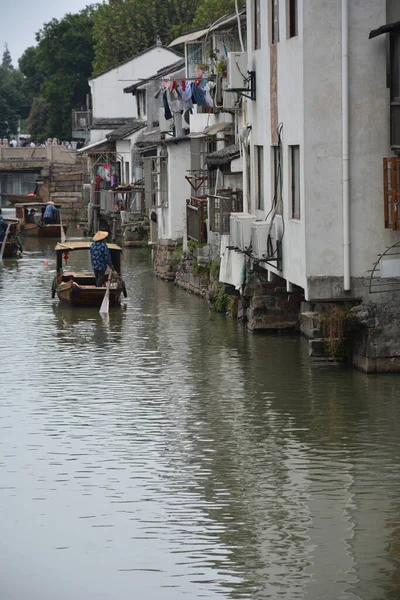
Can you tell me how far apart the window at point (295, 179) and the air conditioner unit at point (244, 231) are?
2.22m

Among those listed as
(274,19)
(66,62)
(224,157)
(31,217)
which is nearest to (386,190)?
(274,19)

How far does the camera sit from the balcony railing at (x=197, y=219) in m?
35.6

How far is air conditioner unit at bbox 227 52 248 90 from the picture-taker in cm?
2673

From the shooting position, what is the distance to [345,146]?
2145cm

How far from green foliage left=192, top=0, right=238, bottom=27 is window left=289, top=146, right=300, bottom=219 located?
47.8 m

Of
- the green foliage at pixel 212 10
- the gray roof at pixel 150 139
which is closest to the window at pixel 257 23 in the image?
the gray roof at pixel 150 139

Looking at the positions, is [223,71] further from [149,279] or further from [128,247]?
[128,247]

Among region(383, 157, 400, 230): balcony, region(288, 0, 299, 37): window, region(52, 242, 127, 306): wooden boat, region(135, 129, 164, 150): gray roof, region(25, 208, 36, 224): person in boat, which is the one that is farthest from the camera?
region(25, 208, 36, 224): person in boat

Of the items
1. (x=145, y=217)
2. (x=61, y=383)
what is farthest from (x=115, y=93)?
(x=61, y=383)

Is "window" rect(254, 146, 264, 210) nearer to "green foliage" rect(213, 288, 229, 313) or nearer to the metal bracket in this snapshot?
the metal bracket

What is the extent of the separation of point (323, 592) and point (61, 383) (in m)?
11.4

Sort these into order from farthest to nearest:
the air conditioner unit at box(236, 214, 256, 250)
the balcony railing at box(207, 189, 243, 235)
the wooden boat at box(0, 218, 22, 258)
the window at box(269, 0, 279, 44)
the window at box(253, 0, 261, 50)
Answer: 1. the wooden boat at box(0, 218, 22, 258)
2. the balcony railing at box(207, 189, 243, 235)
3. the window at box(253, 0, 261, 50)
4. the air conditioner unit at box(236, 214, 256, 250)
5. the window at box(269, 0, 279, 44)

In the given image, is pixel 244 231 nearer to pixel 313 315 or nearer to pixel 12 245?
pixel 313 315

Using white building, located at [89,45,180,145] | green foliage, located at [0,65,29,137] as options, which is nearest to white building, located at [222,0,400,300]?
white building, located at [89,45,180,145]
